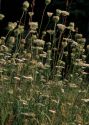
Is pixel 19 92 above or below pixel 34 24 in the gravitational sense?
below

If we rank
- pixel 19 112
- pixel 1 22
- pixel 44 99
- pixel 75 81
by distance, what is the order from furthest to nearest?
pixel 1 22 < pixel 75 81 < pixel 44 99 < pixel 19 112

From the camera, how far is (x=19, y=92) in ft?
14.5

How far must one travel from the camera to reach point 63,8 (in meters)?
9.06

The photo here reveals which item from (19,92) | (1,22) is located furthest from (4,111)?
(1,22)

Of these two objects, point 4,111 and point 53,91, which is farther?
point 53,91

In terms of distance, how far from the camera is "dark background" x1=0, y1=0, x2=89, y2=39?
28.7 ft

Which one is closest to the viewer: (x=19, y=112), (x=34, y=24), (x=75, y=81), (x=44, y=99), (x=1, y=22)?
(x=19, y=112)

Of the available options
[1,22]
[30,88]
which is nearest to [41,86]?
[30,88]

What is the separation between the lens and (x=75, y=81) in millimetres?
5301

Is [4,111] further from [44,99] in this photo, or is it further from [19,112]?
[44,99]

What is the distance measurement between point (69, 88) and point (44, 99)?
63 cm

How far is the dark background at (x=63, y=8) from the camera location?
28.7 feet

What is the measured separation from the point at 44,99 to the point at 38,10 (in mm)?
5323

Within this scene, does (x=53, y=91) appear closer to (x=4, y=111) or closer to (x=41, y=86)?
(x=41, y=86)
